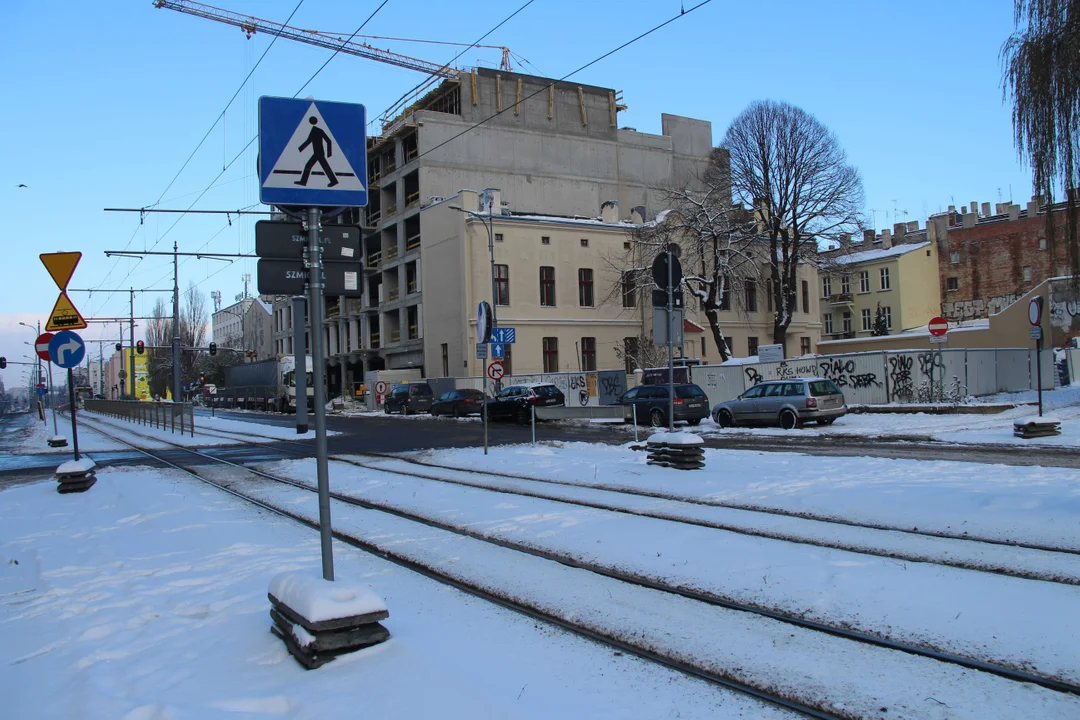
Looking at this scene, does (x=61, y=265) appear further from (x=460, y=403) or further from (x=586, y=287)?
(x=586, y=287)

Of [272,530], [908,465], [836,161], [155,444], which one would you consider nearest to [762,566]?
[272,530]

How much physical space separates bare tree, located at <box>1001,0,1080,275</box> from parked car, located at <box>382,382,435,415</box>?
1440 inches

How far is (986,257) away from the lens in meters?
64.1

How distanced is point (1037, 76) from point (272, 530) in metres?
11.1

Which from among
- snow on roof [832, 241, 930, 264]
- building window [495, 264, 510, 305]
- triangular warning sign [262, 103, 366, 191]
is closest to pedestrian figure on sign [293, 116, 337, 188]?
triangular warning sign [262, 103, 366, 191]

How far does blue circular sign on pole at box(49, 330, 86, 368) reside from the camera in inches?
522

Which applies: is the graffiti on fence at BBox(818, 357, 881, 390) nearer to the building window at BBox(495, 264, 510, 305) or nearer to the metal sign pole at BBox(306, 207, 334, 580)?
the building window at BBox(495, 264, 510, 305)

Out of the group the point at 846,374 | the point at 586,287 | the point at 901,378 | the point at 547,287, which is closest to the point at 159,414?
the point at 547,287

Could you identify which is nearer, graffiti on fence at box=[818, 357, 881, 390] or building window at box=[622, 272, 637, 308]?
graffiti on fence at box=[818, 357, 881, 390]

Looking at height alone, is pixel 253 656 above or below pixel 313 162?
below

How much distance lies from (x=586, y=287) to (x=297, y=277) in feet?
147

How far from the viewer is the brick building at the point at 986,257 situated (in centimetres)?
6138

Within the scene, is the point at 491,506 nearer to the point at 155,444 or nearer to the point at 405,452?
the point at 405,452

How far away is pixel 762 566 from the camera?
6641 millimetres
